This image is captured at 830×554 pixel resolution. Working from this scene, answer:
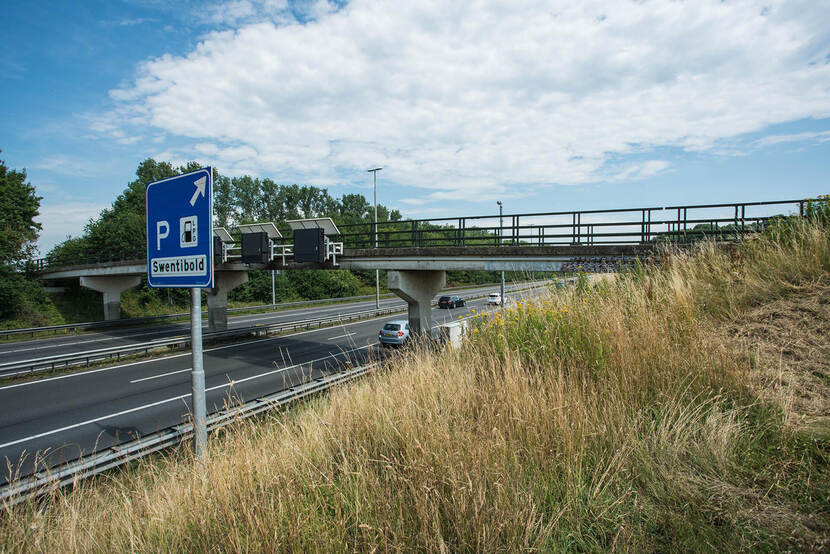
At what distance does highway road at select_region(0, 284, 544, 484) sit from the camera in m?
9.19

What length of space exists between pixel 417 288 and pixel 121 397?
11582mm

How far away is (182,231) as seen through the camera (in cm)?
409

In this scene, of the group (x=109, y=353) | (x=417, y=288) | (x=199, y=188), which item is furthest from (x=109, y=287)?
(x=199, y=188)

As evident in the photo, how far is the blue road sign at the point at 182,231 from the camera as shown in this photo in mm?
3889

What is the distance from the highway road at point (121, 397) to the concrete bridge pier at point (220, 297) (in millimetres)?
4730

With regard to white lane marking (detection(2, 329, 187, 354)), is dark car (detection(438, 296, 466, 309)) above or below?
above

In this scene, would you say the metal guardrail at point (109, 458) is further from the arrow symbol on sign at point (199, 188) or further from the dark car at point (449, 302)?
the dark car at point (449, 302)

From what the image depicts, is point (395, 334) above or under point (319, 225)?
under

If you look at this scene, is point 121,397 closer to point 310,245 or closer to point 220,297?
point 310,245

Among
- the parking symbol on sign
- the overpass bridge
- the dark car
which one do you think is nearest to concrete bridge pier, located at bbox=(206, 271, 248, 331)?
the overpass bridge

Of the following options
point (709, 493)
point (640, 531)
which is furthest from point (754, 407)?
point (640, 531)

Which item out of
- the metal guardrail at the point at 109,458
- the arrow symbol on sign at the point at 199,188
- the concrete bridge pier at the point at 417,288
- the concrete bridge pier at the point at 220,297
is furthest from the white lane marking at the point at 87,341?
the arrow symbol on sign at the point at 199,188

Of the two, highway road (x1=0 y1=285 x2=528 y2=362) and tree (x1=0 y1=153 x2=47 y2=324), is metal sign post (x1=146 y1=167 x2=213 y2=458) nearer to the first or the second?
highway road (x1=0 y1=285 x2=528 y2=362)

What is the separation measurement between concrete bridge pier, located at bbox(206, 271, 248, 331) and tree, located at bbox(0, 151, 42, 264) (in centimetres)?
2013
